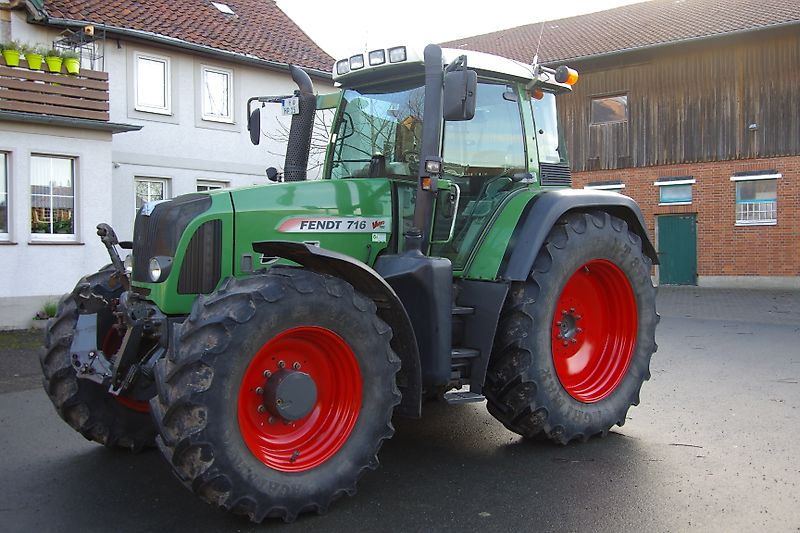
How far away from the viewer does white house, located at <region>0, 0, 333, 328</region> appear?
13422 mm

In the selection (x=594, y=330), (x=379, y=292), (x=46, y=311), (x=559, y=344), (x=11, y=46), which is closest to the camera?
(x=379, y=292)

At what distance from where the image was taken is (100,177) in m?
14.4

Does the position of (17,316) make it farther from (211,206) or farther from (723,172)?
(723,172)

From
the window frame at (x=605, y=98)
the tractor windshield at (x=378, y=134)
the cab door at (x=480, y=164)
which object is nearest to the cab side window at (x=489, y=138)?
the cab door at (x=480, y=164)

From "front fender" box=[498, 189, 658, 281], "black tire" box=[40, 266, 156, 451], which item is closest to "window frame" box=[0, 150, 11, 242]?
"black tire" box=[40, 266, 156, 451]

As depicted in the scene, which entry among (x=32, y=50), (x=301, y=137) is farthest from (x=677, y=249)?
(x=301, y=137)

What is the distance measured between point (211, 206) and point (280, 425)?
4.21 ft

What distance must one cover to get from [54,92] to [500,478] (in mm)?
11763

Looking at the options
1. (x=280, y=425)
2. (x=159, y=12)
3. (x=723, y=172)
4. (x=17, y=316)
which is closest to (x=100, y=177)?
(x=17, y=316)

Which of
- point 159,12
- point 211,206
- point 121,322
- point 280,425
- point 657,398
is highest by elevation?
point 159,12

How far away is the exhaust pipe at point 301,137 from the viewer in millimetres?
5797

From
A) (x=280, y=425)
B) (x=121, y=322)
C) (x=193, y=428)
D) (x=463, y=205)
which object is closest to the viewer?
(x=193, y=428)

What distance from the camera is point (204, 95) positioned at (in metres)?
17.9

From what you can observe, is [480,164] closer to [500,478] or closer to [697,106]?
[500,478]
